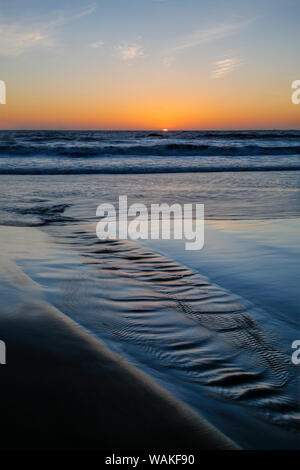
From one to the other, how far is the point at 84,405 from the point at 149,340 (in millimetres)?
661

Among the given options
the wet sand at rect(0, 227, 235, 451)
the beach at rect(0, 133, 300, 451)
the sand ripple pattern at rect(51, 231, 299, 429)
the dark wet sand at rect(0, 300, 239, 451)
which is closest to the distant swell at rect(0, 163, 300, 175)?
the beach at rect(0, 133, 300, 451)

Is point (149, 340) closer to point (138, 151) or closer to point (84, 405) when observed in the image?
point (84, 405)

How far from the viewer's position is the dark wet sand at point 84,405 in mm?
1327

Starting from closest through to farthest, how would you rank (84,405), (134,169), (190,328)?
1. (84,405)
2. (190,328)
3. (134,169)

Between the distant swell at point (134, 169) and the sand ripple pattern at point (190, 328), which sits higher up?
the distant swell at point (134, 169)

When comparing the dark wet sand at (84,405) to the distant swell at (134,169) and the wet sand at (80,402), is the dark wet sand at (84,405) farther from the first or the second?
the distant swell at (134,169)

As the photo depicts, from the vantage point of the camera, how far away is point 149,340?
2.08 metres

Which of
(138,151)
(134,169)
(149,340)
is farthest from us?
(138,151)

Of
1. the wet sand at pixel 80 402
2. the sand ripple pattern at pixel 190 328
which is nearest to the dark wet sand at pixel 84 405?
the wet sand at pixel 80 402

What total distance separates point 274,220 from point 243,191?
3317mm

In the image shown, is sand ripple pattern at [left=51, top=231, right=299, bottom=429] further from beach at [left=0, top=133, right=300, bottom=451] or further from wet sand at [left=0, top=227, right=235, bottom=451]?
wet sand at [left=0, top=227, right=235, bottom=451]

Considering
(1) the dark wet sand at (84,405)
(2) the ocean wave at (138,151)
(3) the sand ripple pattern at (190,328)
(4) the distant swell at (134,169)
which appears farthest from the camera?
(2) the ocean wave at (138,151)

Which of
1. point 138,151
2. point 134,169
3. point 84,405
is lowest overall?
point 84,405

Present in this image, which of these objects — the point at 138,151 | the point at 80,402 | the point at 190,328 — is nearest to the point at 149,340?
the point at 190,328
